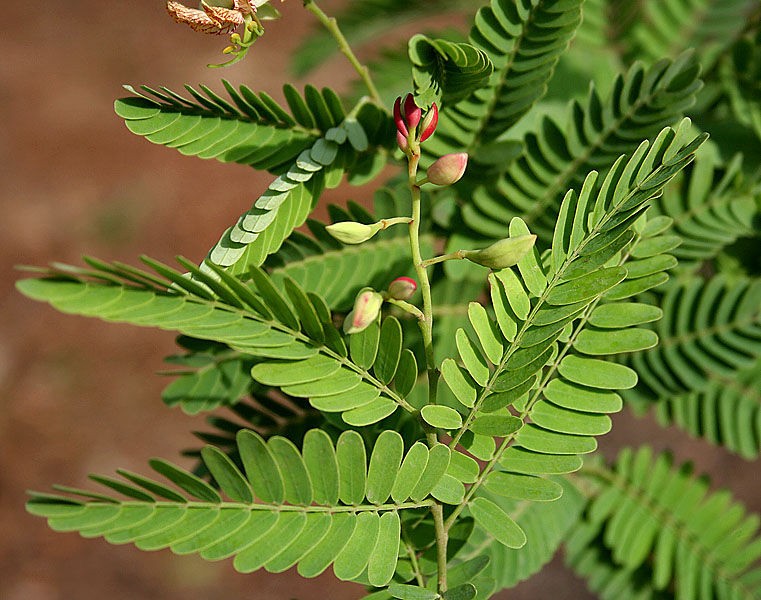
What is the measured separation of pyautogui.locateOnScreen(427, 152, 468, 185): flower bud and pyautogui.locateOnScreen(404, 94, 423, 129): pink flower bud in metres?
0.03

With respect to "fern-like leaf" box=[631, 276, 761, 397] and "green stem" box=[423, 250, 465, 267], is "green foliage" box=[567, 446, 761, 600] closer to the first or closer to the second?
"fern-like leaf" box=[631, 276, 761, 397]

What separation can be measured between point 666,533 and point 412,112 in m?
0.59

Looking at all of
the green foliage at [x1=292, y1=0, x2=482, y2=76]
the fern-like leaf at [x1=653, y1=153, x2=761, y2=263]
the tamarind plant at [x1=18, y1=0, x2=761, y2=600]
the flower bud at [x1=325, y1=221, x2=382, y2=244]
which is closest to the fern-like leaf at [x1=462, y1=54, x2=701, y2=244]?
the tamarind plant at [x1=18, y1=0, x2=761, y2=600]

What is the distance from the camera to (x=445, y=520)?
53cm

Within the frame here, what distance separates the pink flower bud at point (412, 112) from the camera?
19.5 inches

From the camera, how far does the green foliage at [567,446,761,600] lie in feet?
2.67

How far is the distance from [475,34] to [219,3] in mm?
197

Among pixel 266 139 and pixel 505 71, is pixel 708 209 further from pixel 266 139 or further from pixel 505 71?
pixel 266 139

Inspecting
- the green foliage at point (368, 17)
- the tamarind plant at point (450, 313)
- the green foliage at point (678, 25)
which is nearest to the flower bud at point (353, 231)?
the tamarind plant at point (450, 313)

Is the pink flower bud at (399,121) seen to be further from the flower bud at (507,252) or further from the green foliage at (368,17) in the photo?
the green foliage at (368,17)

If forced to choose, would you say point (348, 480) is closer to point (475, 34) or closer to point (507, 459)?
point (507, 459)

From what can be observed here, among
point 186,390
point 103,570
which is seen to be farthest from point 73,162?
point 186,390

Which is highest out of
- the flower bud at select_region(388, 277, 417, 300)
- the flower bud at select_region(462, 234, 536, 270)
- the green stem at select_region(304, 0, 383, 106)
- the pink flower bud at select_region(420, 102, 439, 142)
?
the green stem at select_region(304, 0, 383, 106)

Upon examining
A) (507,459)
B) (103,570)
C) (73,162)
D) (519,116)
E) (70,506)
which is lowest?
(103,570)
